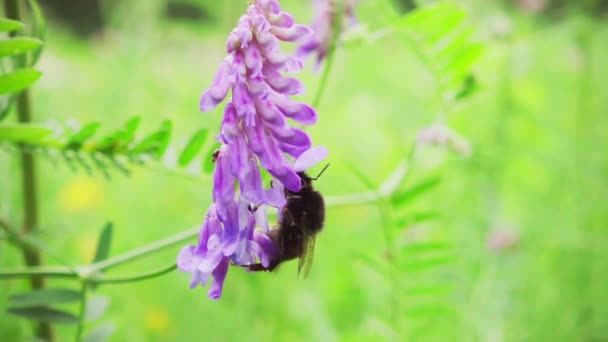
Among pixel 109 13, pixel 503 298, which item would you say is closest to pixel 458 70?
pixel 503 298

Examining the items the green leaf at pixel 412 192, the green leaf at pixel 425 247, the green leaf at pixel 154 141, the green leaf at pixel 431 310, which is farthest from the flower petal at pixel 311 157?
the green leaf at pixel 431 310

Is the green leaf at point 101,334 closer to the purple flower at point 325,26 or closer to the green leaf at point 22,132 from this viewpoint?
the green leaf at point 22,132

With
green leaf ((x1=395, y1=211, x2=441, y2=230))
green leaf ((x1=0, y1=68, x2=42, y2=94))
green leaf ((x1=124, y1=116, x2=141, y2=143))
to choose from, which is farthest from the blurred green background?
green leaf ((x1=0, y1=68, x2=42, y2=94))

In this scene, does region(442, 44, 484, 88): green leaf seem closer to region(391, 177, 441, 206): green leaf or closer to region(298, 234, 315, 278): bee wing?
region(391, 177, 441, 206): green leaf

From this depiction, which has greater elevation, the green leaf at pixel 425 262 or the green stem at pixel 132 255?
the green stem at pixel 132 255

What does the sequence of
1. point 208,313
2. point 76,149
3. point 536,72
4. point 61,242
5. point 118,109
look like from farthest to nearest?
point 536,72, point 118,109, point 61,242, point 208,313, point 76,149

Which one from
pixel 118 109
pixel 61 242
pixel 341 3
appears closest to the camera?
pixel 341 3

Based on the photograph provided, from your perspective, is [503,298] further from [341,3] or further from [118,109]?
[118,109]

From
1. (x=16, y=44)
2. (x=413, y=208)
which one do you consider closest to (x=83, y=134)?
(x=16, y=44)
